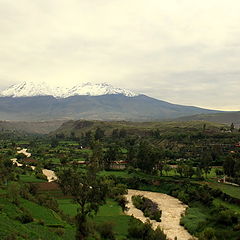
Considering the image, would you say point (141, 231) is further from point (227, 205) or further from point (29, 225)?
point (227, 205)

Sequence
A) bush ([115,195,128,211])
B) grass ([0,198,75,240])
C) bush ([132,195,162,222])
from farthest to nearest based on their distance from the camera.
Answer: bush ([115,195,128,211])
bush ([132,195,162,222])
grass ([0,198,75,240])

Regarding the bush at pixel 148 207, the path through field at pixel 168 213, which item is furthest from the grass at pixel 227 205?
the bush at pixel 148 207

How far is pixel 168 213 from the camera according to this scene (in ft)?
208

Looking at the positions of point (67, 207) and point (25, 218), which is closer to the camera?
point (25, 218)

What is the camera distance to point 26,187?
63.1m

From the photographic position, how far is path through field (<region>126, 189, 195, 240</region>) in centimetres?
5122

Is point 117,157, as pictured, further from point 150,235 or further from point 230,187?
point 150,235

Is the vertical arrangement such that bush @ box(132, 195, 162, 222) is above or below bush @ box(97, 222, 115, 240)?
below

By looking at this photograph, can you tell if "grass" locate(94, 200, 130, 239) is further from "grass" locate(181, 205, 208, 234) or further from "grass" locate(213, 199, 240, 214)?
"grass" locate(213, 199, 240, 214)

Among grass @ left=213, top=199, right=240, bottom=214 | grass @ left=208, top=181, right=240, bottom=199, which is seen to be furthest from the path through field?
grass @ left=208, top=181, right=240, bottom=199

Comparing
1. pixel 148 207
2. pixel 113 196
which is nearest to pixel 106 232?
pixel 148 207

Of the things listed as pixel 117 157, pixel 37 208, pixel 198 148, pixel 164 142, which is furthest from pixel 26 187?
pixel 164 142

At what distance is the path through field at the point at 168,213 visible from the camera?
2016 inches

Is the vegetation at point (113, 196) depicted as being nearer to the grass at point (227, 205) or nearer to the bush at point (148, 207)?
the bush at point (148, 207)
